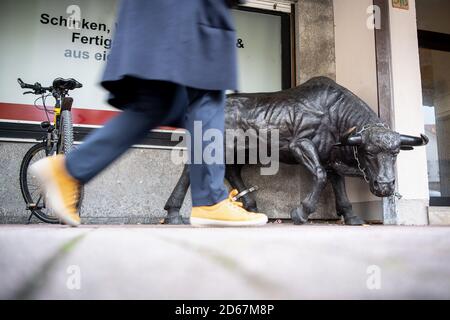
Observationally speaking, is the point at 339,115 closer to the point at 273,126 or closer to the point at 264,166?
the point at 273,126

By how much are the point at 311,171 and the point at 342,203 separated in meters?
0.75

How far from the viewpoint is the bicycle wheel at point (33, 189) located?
4.15m

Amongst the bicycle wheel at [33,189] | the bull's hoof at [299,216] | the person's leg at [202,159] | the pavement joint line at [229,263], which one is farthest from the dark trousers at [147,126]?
the bicycle wheel at [33,189]

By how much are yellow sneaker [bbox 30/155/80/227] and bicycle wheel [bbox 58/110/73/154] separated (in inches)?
85.9

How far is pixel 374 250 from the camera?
1.42m

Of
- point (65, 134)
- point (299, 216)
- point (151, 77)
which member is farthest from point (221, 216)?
point (65, 134)

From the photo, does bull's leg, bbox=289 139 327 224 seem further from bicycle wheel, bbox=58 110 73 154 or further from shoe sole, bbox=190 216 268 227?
bicycle wheel, bbox=58 110 73 154

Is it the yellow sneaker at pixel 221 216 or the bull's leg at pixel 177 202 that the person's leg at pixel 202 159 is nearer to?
the yellow sneaker at pixel 221 216

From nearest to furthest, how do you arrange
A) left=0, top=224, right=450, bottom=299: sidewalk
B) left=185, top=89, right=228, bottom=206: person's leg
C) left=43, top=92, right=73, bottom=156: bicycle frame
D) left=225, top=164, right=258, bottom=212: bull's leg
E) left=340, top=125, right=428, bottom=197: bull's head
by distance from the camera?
left=0, top=224, right=450, bottom=299: sidewalk → left=185, top=89, right=228, bottom=206: person's leg → left=340, top=125, right=428, bottom=197: bull's head → left=43, top=92, right=73, bottom=156: bicycle frame → left=225, top=164, right=258, bottom=212: bull's leg

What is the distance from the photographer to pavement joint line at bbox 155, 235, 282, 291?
132 cm

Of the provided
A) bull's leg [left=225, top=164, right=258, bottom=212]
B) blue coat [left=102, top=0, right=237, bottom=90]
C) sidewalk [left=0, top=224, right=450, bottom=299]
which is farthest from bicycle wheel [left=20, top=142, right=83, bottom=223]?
sidewalk [left=0, top=224, right=450, bottom=299]
